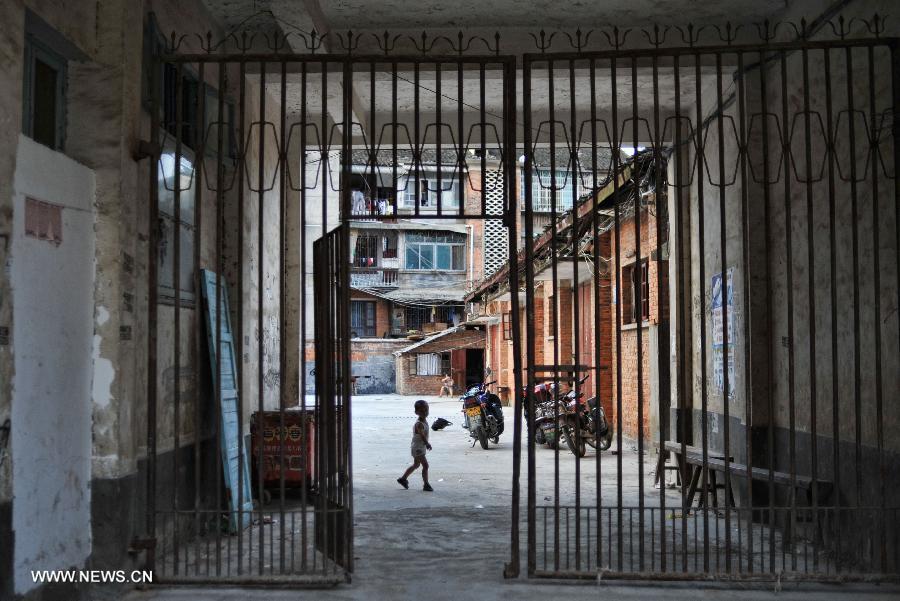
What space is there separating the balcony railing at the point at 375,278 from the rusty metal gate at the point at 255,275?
88.1 feet

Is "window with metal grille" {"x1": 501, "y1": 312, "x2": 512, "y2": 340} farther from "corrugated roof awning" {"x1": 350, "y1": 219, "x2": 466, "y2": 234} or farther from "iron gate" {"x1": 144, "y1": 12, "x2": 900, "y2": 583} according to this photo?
"iron gate" {"x1": 144, "y1": 12, "x2": 900, "y2": 583}

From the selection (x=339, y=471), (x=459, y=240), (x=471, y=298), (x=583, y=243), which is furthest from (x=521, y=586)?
(x=459, y=240)

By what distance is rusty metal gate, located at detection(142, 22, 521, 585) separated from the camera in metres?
5.47

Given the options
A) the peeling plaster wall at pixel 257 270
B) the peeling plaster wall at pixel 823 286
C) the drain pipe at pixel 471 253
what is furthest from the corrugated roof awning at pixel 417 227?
the peeling plaster wall at pixel 823 286

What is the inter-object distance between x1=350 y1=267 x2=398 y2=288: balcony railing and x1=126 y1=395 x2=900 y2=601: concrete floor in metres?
24.3

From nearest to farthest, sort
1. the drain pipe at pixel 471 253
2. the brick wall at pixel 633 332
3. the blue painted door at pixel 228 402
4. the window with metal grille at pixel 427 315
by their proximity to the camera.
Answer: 1. the blue painted door at pixel 228 402
2. the brick wall at pixel 633 332
3. the drain pipe at pixel 471 253
4. the window with metal grille at pixel 427 315

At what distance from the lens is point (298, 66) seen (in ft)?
28.3

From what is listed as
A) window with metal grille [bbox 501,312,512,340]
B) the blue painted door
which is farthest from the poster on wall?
window with metal grille [bbox 501,312,512,340]

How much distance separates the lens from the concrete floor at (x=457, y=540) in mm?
5367

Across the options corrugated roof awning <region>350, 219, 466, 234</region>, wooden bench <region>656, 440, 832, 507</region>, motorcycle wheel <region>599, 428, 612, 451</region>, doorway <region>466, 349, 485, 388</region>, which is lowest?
motorcycle wheel <region>599, 428, 612, 451</region>

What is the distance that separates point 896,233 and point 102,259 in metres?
4.72

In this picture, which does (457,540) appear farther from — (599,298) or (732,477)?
(732,477)

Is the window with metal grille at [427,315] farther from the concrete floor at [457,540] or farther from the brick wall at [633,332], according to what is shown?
the concrete floor at [457,540]

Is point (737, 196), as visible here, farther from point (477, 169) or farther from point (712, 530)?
point (477, 169)
